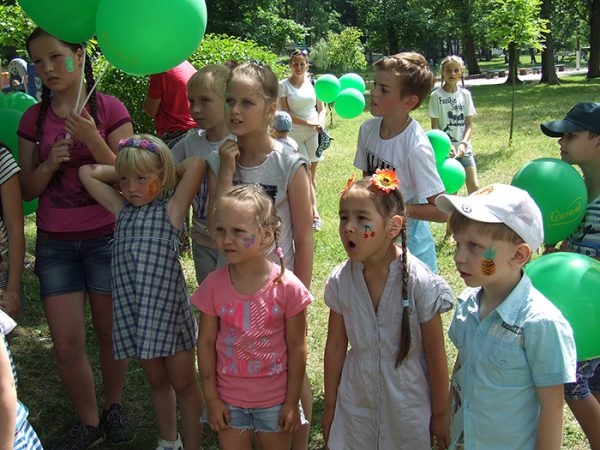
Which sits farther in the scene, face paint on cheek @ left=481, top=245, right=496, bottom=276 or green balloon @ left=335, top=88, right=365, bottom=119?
green balloon @ left=335, top=88, right=365, bottom=119

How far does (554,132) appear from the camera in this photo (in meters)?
2.93

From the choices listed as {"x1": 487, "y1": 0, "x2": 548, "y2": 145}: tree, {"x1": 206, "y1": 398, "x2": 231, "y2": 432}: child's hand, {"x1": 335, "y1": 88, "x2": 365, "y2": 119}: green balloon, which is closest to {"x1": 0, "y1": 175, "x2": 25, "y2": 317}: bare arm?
{"x1": 206, "y1": 398, "x2": 231, "y2": 432}: child's hand

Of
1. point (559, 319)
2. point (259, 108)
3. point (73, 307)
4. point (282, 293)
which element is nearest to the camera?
point (559, 319)

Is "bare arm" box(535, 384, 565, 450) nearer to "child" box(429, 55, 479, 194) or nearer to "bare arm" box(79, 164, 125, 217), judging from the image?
"bare arm" box(79, 164, 125, 217)

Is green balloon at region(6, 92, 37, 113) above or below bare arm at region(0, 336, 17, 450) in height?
above

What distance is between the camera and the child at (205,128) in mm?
3178

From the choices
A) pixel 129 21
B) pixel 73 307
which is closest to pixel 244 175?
pixel 129 21

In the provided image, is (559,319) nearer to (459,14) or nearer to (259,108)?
(259,108)

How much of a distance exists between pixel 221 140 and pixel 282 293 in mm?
992

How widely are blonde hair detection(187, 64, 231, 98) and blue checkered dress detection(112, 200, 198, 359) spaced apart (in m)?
Result: 0.62

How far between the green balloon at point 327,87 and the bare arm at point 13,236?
6.04 metres

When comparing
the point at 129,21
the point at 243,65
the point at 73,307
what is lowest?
the point at 73,307

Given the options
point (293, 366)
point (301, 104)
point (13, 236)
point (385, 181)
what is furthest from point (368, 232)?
point (301, 104)

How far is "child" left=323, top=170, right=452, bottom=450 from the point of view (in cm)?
244
